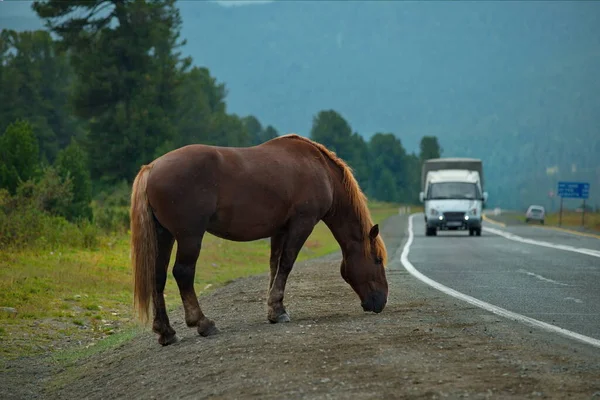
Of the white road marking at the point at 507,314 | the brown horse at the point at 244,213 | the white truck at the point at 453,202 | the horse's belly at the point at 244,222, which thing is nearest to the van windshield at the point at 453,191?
the white truck at the point at 453,202

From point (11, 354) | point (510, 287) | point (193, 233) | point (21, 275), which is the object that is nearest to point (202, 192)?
point (193, 233)

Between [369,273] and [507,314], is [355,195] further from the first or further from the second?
[507,314]

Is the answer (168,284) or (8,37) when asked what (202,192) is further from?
(8,37)

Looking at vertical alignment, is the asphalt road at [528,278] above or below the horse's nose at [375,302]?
below

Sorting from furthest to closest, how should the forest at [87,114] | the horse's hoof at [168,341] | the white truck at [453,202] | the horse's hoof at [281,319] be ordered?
the white truck at [453,202] < the forest at [87,114] < the horse's hoof at [281,319] < the horse's hoof at [168,341]

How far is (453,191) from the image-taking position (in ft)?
142

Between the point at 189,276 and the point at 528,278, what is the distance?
8980mm

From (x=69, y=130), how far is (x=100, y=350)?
234ft

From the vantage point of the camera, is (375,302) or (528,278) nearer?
(375,302)

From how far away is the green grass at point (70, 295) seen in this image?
537 inches

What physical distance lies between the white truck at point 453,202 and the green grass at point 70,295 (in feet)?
56.4

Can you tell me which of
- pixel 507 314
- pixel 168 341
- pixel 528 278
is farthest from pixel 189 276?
pixel 528 278

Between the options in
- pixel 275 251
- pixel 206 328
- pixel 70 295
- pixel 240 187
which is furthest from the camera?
pixel 70 295

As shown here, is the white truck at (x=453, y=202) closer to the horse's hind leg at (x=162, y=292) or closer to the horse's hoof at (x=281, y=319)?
the horse's hoof at (x=281, y=319)
